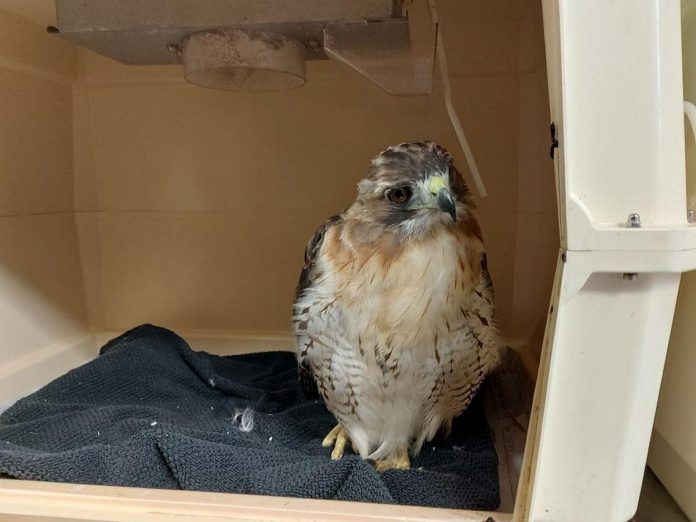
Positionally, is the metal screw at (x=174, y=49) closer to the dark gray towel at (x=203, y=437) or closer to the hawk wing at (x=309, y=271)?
the hawk wing at (x=309, y=271)

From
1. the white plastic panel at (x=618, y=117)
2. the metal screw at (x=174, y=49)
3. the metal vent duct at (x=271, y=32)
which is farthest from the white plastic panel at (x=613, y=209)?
the metal screw at (x=174, y=49)

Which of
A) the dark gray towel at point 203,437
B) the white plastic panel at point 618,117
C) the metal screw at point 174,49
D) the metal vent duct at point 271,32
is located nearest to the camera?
the white plastic panel at point 618,117

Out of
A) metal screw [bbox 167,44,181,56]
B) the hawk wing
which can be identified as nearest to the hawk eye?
the hawk wing

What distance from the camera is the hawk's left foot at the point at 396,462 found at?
44.7 inches

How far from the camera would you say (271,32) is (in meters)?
1.17

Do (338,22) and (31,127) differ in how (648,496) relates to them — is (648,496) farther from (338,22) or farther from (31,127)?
(31,127)

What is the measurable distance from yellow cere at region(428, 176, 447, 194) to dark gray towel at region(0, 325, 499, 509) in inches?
18.7

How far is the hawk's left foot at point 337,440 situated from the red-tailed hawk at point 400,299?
0.08 m

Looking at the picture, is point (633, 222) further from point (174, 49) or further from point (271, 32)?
point (174, 49)

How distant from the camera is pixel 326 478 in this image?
3.02ft

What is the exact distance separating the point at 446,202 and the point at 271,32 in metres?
0.54

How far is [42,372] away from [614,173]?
1557mm

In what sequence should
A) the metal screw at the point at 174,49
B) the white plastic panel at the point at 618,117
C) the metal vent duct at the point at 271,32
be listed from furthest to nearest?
the metal screw at the point at 174,49, the metal vent duct at the point at 271,32, the white plastic panel at the point at 618,117

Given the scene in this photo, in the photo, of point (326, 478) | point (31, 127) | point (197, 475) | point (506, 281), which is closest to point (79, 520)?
point (197, 475)
